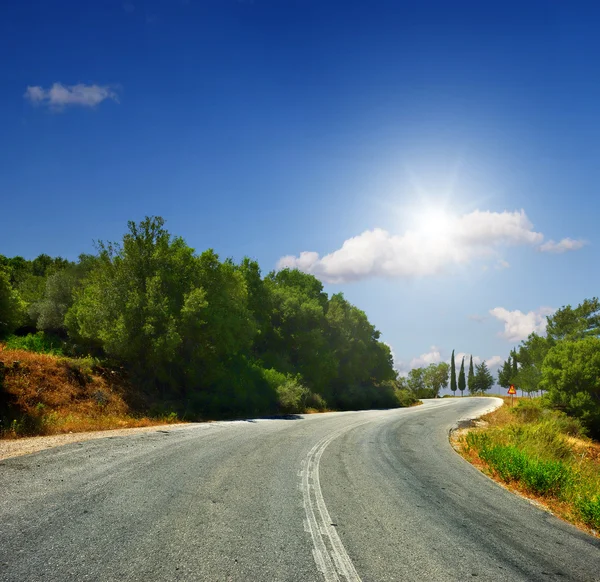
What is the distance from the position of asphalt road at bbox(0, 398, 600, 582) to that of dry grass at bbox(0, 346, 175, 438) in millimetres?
5063

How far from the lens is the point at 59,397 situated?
18125mm

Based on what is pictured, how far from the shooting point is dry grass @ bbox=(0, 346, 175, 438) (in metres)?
14.3

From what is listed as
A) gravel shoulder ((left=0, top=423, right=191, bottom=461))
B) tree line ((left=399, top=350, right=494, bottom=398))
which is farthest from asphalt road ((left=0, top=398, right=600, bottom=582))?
tree line ((left=399, top=350, right=494, bottom=398))

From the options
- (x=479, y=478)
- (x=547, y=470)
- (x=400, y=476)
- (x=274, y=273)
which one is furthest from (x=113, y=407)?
(x=274, y=273)

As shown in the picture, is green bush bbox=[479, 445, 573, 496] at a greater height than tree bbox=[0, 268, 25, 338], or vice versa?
tree bbox=[0, 268, 25, 338]

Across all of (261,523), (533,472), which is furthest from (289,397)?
(261,523)

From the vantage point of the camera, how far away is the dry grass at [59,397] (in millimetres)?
14266

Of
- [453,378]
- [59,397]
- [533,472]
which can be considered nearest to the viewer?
[533,472]

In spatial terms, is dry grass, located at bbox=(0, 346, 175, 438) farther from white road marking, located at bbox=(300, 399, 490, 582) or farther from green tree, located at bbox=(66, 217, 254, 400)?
white road marking, located at bbox=(300, 399, 490, 582)

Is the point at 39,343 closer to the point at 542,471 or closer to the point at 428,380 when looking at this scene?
the point at 542,471

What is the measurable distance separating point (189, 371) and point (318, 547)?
20.8 meters

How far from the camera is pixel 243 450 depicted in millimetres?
11453

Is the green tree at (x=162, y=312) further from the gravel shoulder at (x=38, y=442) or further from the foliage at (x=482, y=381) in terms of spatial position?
the foliage at (x=482, y=381)

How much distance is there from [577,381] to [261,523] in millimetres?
37043
